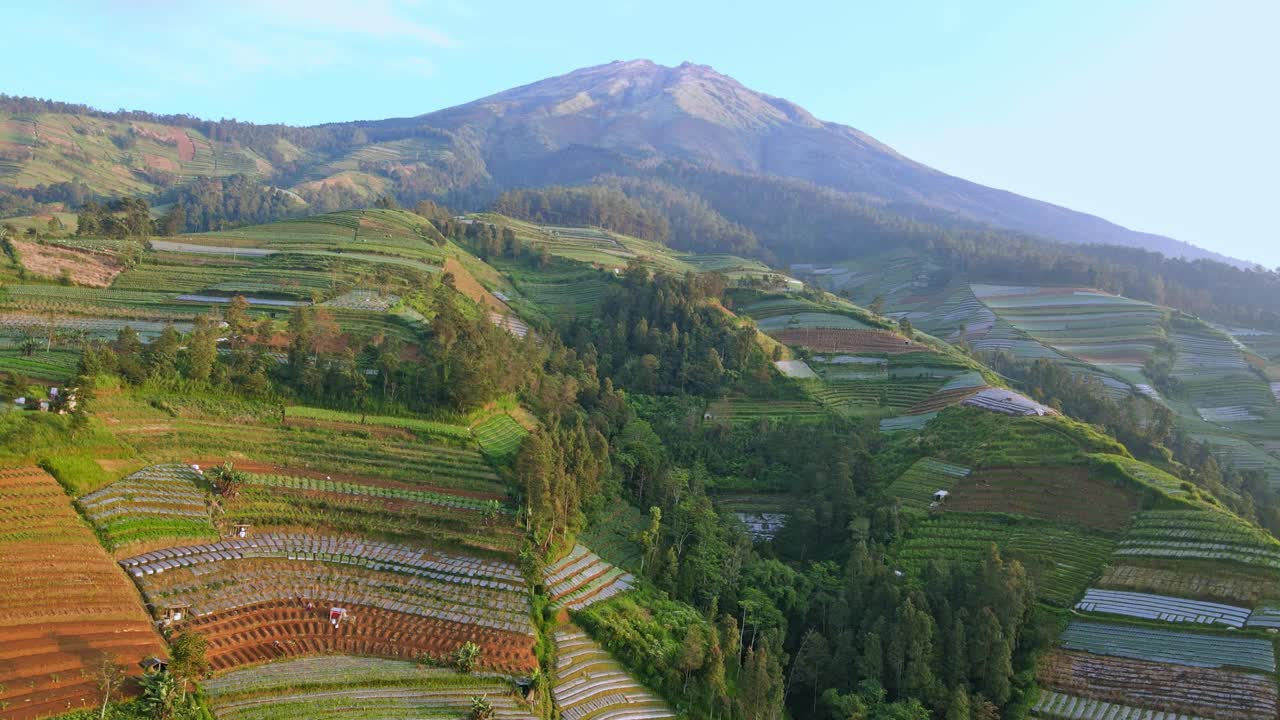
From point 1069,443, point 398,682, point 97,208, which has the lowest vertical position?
point 398,682

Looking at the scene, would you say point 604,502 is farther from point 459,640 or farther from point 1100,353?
point 1100,353

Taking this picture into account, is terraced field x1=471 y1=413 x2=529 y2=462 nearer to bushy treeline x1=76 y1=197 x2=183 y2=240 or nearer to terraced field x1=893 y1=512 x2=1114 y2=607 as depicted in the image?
terraced field x1=893 y1=512 x2=1114 y2=607

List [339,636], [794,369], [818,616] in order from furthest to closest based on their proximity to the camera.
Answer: [794,369]
[818,616]
[339,636]

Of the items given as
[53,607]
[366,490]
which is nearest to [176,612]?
[53,607]

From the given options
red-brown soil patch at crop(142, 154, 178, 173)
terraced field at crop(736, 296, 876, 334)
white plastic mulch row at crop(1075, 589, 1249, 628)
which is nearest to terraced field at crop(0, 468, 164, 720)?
white plastic mulch row at crop(1075, 589, 1249, 628)

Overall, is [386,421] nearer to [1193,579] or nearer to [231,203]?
[1193,579]

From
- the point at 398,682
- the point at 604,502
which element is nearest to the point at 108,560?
the point at 398,682

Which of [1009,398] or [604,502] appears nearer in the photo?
[604,502]
